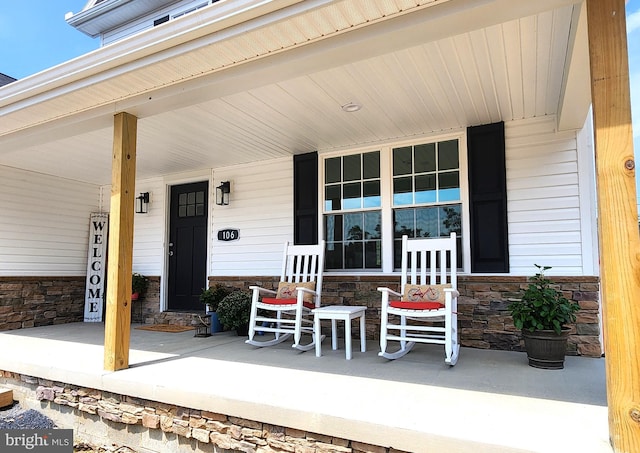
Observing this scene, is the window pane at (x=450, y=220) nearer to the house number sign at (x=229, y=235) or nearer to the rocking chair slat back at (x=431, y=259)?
the rocking chair slat back at (x=431, y=259)

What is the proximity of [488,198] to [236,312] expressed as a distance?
288 cm

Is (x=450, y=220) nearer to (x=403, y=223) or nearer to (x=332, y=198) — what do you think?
(x=403, y=223)

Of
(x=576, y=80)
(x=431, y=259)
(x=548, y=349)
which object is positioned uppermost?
(x=576, y=80)

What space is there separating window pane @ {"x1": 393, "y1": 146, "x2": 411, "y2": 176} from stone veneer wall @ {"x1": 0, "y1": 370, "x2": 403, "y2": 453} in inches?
122

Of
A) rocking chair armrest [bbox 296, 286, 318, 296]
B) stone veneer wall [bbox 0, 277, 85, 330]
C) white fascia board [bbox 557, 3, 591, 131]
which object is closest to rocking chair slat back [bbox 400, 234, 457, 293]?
rocking chair armrest [bbox 296, 286, 318, 296]

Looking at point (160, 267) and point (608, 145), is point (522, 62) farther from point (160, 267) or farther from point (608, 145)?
point (160, 267)

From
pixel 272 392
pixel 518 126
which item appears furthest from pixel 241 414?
pixel 518 126

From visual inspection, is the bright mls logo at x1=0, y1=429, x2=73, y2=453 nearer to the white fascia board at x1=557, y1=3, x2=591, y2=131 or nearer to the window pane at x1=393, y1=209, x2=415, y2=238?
the window pane at x1=393, y1=209, x2=415, y2=238

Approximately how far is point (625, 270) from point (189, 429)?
245 centimetres

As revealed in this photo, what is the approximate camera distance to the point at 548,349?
10.4 feet

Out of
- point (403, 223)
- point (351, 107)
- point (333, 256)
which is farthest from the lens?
point (333, 256)

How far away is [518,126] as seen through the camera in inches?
161

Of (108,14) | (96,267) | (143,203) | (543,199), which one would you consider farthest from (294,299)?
(108,14)

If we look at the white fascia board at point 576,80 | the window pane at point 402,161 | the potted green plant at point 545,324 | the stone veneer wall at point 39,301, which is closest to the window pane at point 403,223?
the window pane at point 402,161
